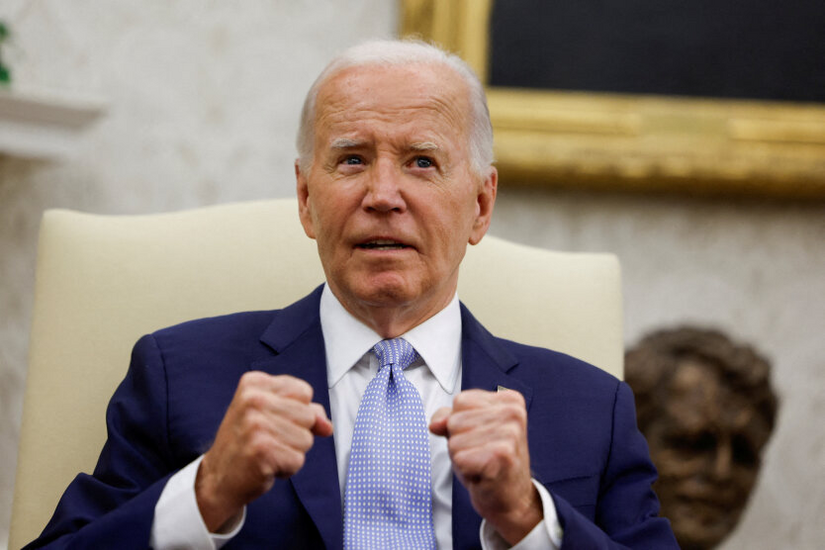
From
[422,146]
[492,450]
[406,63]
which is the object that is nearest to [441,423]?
[492,450]

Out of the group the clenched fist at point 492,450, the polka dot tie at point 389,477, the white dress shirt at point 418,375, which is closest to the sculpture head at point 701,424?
the white dress shirt at point 418,375

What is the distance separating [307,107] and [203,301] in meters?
0.39

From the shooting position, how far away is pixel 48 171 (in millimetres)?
2572

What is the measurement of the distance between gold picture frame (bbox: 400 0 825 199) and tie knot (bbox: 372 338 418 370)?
3.95 feet

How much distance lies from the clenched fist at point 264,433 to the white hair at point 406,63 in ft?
1.74

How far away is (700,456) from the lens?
7.95 feet

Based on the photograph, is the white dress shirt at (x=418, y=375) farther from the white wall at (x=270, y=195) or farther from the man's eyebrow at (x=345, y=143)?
the white wall at (x=270, y=195)

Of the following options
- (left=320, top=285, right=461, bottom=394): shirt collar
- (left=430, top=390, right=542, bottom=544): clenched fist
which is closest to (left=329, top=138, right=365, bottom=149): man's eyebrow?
(left=320, top=285, right=461, bottom=394): shirt collar

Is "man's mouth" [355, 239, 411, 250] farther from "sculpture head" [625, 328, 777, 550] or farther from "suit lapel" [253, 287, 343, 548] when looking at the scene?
"sculpture head" [625, 328, 777, 550]

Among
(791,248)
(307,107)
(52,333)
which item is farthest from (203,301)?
(791,248)

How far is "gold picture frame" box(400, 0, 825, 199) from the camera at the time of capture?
8.50ft

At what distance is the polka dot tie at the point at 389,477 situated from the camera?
129cm

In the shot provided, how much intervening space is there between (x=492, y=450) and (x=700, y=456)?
4.91 feet

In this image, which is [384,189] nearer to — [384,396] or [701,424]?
[384,396]
